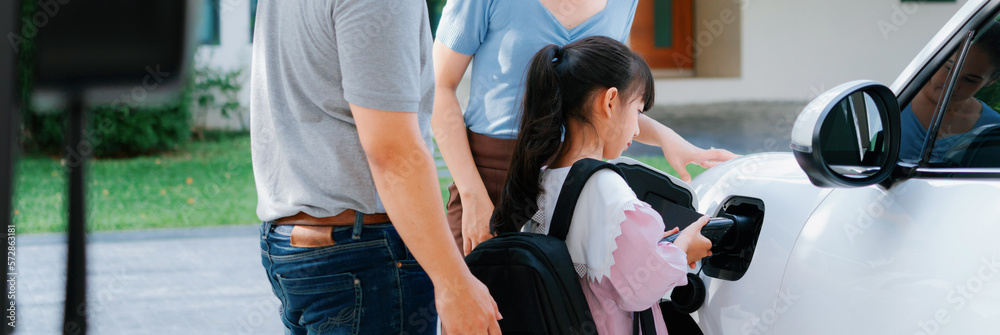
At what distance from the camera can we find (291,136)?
1.59 meters

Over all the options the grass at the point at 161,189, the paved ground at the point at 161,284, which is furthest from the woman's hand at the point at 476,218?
the grass at the point at 161,189

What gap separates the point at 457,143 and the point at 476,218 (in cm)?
22

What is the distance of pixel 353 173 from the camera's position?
5.11ft

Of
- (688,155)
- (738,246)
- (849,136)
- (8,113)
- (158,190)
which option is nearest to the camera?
(8,113)

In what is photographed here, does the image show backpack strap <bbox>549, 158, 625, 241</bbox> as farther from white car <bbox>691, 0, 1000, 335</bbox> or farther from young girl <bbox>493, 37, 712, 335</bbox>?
white car <bbox>691, 0, 1000, 335</bbox>

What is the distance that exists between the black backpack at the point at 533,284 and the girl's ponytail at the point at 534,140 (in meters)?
0.22

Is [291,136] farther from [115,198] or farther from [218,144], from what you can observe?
[218,144]

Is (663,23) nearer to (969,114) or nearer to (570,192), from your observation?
(570,192)

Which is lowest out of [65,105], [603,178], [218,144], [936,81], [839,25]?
[218,144]

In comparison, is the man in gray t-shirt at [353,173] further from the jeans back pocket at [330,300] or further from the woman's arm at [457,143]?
the woman's arm at [457,143]

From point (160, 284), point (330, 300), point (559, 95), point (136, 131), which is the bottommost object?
point (136, 131)

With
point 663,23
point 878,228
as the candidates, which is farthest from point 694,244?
point 663,23

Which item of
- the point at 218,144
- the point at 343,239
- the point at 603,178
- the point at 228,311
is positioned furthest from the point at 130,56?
the point at 218,144

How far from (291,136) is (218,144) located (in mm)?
12043
